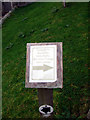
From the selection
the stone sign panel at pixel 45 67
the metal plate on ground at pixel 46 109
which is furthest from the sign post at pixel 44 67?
the metal plate on ground at pixel 46 109

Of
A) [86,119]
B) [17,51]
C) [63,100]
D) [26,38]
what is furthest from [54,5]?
[86,119]

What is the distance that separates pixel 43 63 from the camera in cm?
543

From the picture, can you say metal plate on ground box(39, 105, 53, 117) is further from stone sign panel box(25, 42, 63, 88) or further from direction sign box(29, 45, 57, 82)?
direction sign box(29, 45, 57, 82)

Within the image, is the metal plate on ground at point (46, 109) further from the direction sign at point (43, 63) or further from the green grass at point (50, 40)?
the direction sign at point (43, 63)

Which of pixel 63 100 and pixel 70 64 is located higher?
pixel 70 64

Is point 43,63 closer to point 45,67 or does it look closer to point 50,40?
point 45,67

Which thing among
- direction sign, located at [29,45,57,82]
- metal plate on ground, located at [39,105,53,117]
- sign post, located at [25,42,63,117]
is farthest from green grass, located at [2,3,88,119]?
direction sign, located at [29,45,57,82]

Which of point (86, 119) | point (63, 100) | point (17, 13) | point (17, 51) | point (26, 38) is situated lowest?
point (86, 119)

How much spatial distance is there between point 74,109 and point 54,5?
11564mm

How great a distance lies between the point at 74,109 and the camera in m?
6.98

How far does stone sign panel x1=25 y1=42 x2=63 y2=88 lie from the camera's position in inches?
212

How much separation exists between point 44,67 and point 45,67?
27 millimetres

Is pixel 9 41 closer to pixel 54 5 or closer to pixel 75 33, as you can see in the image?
pixel 75 33

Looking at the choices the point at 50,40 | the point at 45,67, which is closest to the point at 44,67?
the point at 45,67
